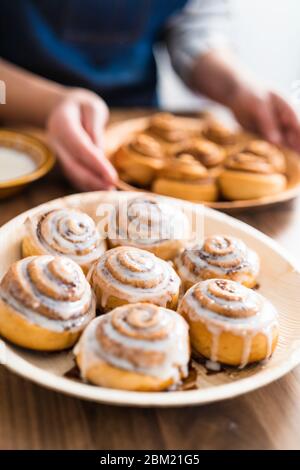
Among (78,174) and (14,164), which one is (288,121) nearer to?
(78,174)

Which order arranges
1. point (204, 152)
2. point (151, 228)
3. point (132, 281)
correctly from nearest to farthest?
1. point (132, 281)
2. point (151, 228)
3. point (204, 152)

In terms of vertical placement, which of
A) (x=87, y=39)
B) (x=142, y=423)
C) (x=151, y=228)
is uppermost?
(x=87, y=39)

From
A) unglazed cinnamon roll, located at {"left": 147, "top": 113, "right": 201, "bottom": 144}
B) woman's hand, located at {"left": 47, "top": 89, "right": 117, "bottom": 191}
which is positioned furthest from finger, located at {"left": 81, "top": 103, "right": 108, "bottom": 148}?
unglazed cinnamon roll, located at {"left": 147, "top": 113, "right": 201, "bottom": 144}

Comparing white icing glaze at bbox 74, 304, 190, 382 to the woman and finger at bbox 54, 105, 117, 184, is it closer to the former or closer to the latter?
finger at bbox 54, 105, 117, 184

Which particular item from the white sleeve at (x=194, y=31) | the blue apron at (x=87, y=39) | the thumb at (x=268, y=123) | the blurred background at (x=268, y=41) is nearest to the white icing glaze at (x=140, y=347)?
the thumb at (x=268, y=123)

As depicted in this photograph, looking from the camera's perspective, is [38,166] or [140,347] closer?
→ [140,347]

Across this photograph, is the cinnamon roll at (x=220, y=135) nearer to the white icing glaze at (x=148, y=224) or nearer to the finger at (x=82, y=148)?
the finger at (x=82, y=148)

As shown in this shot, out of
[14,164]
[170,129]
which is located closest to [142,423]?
[14,164]
